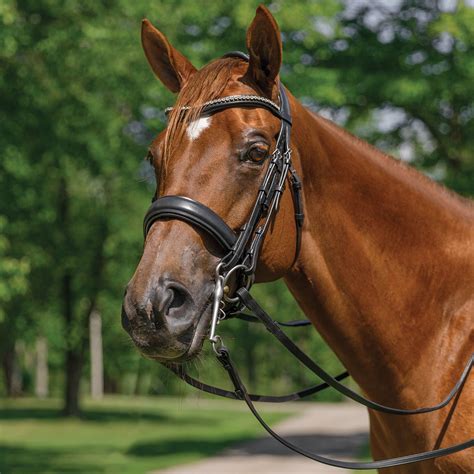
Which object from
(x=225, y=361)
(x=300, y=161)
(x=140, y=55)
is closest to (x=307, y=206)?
(x=300, y=161)

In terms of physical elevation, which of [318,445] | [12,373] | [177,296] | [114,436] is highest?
[12,373]

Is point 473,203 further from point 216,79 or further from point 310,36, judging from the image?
point 310,36

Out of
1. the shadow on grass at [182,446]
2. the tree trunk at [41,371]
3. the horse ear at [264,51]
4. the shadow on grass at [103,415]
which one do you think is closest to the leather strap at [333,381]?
the horse ear at [264,51]

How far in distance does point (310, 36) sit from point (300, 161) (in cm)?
1268

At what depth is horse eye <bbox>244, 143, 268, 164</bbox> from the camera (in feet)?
10.2

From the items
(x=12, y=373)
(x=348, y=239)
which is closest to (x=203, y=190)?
(x=348, y=239)

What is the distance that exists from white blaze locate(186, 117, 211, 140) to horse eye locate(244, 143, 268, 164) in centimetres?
19

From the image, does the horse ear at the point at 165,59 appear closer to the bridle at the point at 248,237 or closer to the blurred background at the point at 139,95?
the bridle at the point at 248,237

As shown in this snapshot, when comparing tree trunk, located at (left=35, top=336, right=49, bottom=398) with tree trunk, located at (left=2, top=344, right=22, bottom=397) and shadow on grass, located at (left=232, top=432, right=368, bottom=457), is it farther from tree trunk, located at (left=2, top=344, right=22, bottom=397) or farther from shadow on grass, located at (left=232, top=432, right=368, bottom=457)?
shadow on grass, located at (left=232, top=432, right=368, bottom=457)

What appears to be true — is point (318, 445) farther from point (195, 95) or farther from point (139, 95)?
point (195, 95)

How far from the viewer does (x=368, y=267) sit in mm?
3438

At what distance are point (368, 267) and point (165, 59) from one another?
133 centimetres

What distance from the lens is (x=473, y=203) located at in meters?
3.83

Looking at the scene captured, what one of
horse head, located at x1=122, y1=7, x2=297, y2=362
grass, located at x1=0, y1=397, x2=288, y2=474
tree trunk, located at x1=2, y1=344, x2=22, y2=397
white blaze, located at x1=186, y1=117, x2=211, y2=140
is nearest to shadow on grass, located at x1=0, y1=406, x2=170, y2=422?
grass, located at x1=0, y1=397, x2=288, y2=474
